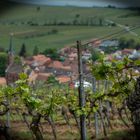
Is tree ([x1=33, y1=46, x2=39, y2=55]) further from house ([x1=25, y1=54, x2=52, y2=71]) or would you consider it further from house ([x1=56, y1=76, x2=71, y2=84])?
house ([x1=56, y1=76, x2=71, y2=84])

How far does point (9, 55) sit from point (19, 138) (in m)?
1.09

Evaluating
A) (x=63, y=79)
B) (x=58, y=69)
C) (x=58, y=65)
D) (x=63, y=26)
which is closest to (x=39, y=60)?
(x=58, y=65)

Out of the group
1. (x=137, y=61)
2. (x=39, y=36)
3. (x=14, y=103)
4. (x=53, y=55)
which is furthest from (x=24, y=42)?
(x=14, y=103)

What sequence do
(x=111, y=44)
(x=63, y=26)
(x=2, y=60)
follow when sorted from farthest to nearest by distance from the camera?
(x=111, y=44) < (x=2, y=60) < (x=63, y=26)

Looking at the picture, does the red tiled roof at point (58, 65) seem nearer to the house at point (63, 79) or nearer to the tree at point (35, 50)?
the tree at point (35, 50)

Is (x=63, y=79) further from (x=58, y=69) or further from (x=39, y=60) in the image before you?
(x=39, y=60)

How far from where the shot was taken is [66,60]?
94.6 inches

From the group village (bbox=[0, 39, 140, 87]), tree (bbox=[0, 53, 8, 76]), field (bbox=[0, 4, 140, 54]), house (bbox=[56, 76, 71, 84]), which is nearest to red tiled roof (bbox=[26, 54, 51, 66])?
village (bbox=[0, 39, 140, 87])

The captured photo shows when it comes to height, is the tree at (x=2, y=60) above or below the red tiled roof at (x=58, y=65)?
above

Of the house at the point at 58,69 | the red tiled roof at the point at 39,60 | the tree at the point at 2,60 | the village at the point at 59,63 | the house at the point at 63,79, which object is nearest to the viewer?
the tree at the point at 2,60

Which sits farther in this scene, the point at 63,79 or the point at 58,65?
the point at 63,79

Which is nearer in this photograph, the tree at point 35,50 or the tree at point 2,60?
the tree at point 2,60

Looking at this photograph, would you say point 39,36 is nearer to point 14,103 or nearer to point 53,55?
point 53,55

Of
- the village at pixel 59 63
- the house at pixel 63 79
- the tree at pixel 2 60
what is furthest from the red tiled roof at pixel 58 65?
the tree at pixel 2 60
